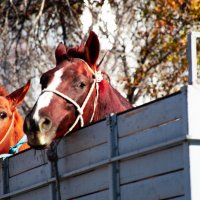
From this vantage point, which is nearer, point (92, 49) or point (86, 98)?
point (86, 98)

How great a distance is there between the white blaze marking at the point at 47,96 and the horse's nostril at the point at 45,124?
0.04 m

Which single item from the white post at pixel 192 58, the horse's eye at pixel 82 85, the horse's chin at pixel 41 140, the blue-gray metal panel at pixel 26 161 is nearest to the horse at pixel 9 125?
the blue-gray metal panel at pixel 26 161

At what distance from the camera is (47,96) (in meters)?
8.28

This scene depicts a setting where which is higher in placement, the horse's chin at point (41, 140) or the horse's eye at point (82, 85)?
the horse's eye at point (82, 85)

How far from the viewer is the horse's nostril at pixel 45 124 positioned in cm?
808

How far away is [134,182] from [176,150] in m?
0.61

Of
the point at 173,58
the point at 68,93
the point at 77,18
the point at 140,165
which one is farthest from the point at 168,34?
the point at 140,165

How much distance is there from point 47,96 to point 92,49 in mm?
794

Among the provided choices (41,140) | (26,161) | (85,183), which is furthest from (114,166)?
(26,161)

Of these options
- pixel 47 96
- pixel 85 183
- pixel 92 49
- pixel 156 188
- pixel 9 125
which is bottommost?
pixel 156 188

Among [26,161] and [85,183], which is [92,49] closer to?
[26,161]

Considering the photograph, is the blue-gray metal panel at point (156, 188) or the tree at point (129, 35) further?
the tree at point (129, 35)

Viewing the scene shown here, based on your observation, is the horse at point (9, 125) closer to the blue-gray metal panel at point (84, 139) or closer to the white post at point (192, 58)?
the blue-gray metal panel at point (84, 139)

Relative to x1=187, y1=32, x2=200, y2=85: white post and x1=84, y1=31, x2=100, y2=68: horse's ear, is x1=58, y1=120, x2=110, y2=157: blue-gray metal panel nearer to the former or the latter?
x1=84, y1=31, x2=100, y2=68: horse's ear
